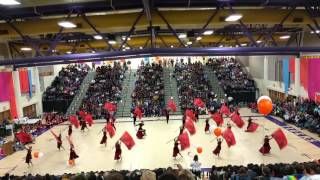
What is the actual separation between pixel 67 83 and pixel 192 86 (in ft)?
48.9

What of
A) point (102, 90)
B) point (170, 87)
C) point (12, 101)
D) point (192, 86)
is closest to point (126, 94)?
point (102, 90)

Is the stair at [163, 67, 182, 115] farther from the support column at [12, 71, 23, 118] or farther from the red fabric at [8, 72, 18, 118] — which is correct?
the red fabric at [8, 72, 18, 118]

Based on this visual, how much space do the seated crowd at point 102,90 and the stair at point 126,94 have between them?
1.76ft

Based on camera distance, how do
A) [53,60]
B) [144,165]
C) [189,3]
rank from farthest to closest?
1. [144,165]
2. [53,60]
3. [189,3]

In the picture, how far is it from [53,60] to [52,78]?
28.0m

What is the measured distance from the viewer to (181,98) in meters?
32.3

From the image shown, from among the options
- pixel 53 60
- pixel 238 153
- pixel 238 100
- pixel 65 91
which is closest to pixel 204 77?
pixel 238 100

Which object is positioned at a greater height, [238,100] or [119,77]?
[119,77]

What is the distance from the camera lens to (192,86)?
34656 mm

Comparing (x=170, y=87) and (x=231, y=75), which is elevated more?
(x=231, y=75)

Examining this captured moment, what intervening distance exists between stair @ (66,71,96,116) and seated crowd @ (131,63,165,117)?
232 inches

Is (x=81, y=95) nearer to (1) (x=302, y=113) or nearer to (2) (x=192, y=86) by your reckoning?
(2) (x=192, y=86)

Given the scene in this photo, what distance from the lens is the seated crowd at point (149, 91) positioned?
101 feet

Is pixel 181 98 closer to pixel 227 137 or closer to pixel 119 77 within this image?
pixel 119 77
